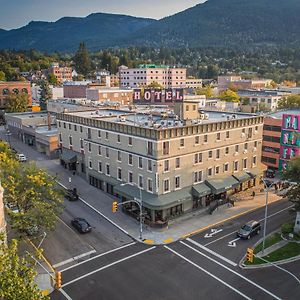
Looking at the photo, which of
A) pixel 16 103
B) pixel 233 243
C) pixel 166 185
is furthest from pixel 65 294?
pixel 16 103

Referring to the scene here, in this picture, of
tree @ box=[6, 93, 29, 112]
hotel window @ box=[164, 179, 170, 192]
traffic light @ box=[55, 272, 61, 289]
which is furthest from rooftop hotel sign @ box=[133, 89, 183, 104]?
traffic light @ box=[55, 272, 61, 289]

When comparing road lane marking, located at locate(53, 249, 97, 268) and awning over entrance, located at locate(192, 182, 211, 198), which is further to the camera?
awning over entrance, located at locate(192, 182, 211, 198)

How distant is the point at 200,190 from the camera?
5581cm

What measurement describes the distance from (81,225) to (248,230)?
2270cm

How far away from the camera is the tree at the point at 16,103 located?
13838 centimetres

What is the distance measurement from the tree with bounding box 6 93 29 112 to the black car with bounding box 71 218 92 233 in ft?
329

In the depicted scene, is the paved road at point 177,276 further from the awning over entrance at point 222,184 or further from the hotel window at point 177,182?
the awning over entrance at point 222,184

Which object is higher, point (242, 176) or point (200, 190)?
point (200, 190)

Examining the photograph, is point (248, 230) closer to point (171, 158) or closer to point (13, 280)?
point (171, 158)

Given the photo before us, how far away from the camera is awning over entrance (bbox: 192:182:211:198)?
5522cm

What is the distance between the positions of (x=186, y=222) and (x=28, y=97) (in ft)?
392

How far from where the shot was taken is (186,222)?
5269 centimetres

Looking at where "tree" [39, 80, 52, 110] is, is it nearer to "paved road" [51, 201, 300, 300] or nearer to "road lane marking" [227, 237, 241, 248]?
"paved road" [51, 201, 300, 300]

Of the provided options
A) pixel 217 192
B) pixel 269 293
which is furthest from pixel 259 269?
pixel 217 192
